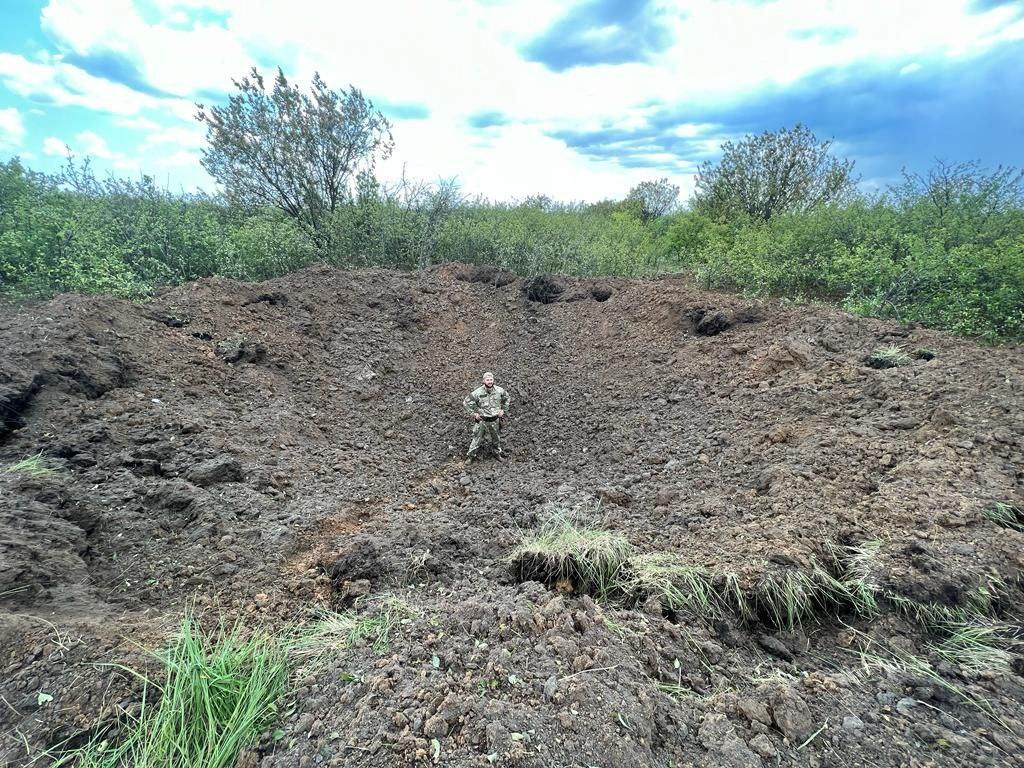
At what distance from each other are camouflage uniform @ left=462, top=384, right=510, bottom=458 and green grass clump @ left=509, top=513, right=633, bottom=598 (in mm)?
2603

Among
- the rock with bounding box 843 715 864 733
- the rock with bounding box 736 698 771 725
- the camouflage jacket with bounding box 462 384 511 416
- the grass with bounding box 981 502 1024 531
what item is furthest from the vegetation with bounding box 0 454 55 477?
the grass with bounding box 981 502 1024 531

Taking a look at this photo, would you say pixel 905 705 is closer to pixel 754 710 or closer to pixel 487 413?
pixel 754 710

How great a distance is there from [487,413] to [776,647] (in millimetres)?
3821

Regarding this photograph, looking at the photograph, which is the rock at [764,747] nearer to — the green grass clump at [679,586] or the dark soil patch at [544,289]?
the green grass clump at [679,586]

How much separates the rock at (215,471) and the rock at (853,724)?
14.3 feet

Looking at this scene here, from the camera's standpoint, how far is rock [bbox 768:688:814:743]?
1.69 m

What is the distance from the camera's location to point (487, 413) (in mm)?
5625

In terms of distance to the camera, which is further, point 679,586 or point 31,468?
point 31,468

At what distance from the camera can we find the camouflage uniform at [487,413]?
18.4 ft

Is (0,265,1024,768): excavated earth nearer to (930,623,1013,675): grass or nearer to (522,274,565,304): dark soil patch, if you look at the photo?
(930,623,1013,675): grass

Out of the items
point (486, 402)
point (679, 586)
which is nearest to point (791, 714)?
point (679, 586)

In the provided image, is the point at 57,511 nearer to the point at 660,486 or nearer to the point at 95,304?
the point at 95,304

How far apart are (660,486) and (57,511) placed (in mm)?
4646

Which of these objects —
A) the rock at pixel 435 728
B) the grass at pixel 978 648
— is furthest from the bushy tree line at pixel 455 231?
the rock at pixel 435 728
